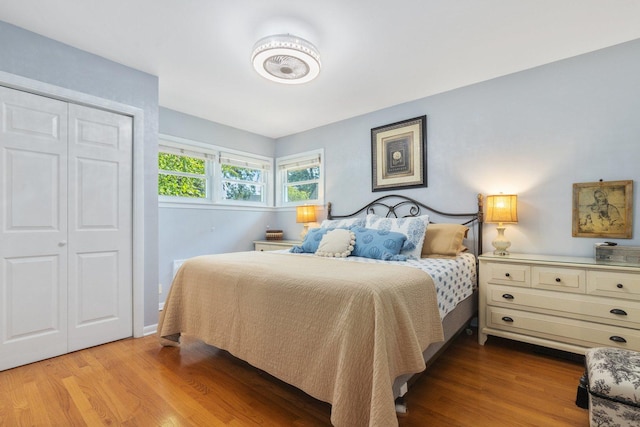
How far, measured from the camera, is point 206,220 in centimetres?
402

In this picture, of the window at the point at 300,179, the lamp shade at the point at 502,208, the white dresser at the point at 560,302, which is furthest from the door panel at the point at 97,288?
the lamp shade at the point at 502,208

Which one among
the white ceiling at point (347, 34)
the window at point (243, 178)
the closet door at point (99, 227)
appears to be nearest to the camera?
the white ceiling at point (347, 34)

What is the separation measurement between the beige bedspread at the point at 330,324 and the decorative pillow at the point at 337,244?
49 cm

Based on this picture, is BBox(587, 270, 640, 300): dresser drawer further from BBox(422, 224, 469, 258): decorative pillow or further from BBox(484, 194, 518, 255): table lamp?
BBox(422, 224, 469, 258): decorative pillow

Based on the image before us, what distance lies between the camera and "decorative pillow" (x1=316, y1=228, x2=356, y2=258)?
263cm

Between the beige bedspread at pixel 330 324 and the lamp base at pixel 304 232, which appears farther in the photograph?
the lamp base at pixel 304 232

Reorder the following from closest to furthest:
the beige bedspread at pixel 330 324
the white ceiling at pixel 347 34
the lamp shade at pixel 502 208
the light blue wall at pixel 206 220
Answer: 1. the beige bedspread at pixel 330 324
2. the white ceiling at pixel 347 34
3. the lamp shade at pixel 502 208
4. the light blue wall at pixel 206 220

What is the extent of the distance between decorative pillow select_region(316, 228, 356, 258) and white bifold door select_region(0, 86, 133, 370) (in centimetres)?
177

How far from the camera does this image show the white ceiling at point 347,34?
6.30 ft

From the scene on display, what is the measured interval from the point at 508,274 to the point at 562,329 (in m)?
0.49

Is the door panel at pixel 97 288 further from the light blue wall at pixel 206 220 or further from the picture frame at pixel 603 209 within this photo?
the picture frame at pixel 603 209

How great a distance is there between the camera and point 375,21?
205cm

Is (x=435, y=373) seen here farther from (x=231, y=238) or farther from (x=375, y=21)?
(x=231, y=238)

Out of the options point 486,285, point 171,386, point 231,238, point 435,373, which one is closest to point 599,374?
point 435,373
